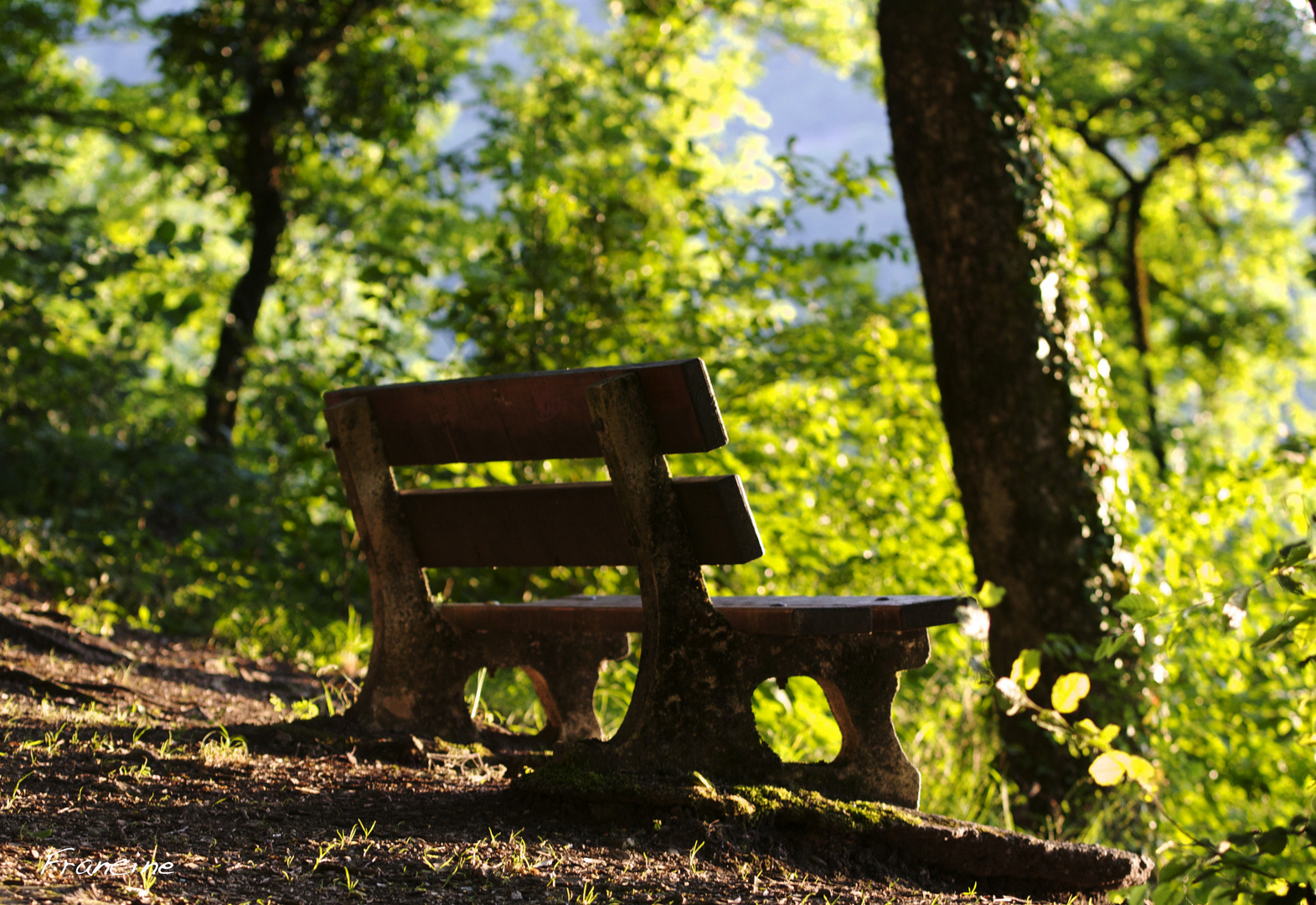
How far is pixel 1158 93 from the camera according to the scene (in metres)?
15.2

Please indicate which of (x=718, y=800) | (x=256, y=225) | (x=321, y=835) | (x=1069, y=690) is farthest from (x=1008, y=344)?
(x=256, y=225)

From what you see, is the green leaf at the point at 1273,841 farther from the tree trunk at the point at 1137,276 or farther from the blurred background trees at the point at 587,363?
the tree trunk at the point at 1137,276

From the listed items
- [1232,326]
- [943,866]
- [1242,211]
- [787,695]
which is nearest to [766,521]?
[787,695]

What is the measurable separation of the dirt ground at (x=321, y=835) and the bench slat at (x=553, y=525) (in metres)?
0.61

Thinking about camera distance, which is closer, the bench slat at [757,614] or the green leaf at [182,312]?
the bench slat at [757,614]

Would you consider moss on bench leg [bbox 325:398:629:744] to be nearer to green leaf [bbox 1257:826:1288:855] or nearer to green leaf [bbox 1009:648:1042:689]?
green leaf [bbox 1009:648:1042:689]

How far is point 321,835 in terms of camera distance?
2316mm

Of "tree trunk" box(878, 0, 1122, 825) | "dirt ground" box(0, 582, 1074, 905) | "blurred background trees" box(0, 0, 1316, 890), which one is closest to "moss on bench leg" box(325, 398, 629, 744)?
"dirt ground" box(0, 582, 1074, 905)

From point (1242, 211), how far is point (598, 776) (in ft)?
72.5

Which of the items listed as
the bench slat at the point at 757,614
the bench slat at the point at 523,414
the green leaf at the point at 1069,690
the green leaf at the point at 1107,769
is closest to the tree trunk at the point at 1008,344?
the bench slat at the point at 757,614

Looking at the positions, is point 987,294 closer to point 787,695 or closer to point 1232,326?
point 787,695

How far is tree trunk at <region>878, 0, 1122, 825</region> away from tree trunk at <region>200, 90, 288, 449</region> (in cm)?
742

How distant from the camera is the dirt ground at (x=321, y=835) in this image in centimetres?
198

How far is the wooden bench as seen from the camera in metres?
2.56
